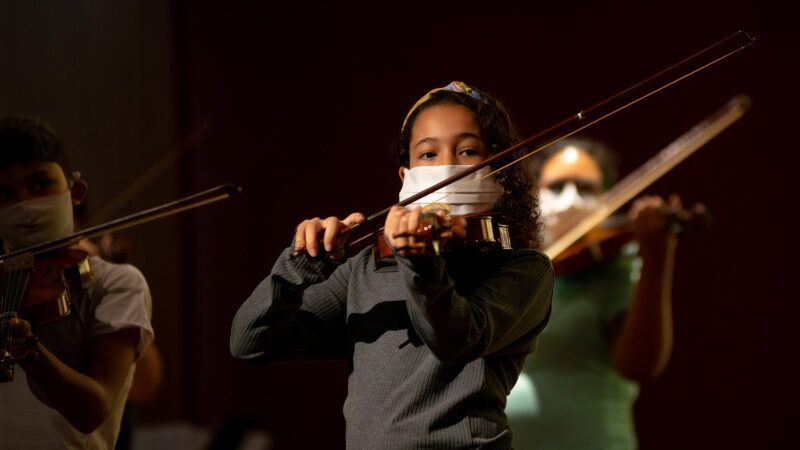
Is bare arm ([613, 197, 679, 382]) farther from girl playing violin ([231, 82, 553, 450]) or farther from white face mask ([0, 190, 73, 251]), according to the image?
white face mask ([0, 190, 73, 251])

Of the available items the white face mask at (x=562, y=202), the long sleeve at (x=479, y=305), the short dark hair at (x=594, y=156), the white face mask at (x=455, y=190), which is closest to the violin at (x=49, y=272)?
the white face mask at (x=455, y=190)

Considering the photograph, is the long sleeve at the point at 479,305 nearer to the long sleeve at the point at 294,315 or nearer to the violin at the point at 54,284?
the long sleeve at the point at 294,315

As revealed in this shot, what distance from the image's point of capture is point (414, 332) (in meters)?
1.22

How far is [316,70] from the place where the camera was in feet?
10.3

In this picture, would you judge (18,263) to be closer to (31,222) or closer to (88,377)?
(31,222)

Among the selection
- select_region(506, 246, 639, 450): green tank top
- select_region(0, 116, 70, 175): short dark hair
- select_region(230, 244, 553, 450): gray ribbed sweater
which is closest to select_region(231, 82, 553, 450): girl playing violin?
select_region(230, 244, 553, 450): gray ribbed sweater

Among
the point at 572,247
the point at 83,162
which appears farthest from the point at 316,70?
the point at 572,247

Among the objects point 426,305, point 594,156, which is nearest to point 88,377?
point 426,305

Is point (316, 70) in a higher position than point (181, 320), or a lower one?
higher

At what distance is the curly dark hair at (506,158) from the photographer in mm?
1322

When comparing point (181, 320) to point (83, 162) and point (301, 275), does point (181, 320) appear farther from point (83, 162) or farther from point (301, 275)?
point (301, 275)

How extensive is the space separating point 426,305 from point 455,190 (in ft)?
0.75

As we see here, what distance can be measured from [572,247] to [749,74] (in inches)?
44.8

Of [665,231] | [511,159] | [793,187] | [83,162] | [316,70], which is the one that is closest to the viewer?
[511,159]
